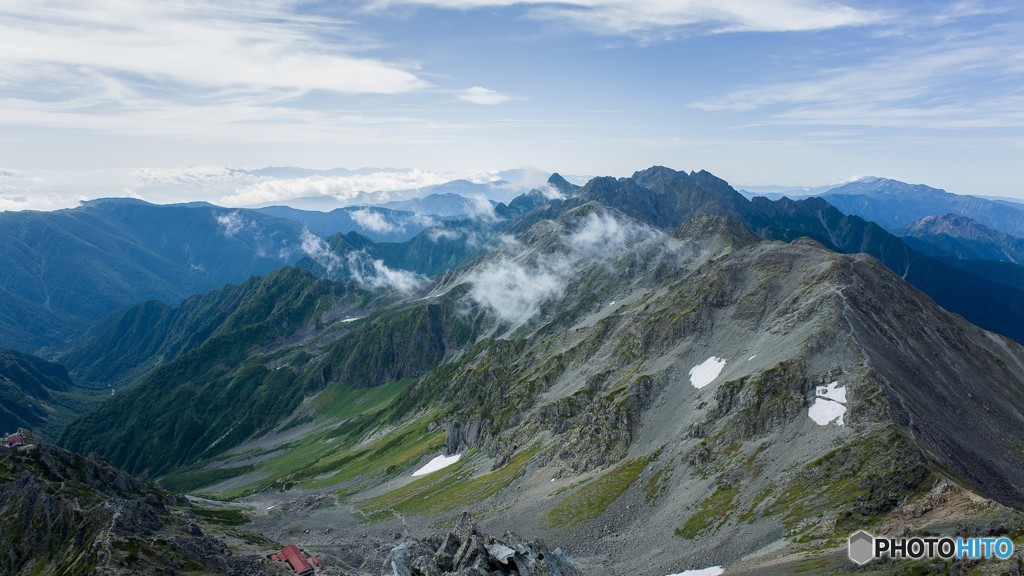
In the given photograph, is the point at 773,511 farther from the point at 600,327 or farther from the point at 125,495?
the point at 125,495

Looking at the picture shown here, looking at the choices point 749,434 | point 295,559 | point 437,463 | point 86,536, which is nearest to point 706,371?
point 749,434

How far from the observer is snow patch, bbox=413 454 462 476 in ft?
616

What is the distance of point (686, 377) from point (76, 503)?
12649 cm

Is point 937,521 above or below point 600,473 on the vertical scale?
above

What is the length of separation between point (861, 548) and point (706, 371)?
74584 mm

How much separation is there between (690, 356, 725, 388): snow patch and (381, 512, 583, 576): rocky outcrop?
80118 millimetres

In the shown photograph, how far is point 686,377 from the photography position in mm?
138000

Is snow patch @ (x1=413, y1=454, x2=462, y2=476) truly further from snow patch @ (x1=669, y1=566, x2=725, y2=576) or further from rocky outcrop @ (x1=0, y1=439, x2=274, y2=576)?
snow patch @ (x1=669, y1=566, x2=725, y2=576)

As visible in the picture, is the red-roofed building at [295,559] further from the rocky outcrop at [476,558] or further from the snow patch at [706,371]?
the snow patch at [706,371]

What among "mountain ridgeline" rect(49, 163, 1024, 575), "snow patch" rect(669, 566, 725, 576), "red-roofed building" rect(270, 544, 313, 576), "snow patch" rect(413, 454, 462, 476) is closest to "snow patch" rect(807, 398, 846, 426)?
"mountain ridgeline" rect(49, 163, 1024, 575)

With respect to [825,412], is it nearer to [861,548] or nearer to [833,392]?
[833,392]

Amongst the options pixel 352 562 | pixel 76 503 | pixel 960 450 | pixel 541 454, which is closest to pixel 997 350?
pixel 960 450

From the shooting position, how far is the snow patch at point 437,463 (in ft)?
616

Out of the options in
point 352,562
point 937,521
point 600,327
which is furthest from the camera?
point 600,327
